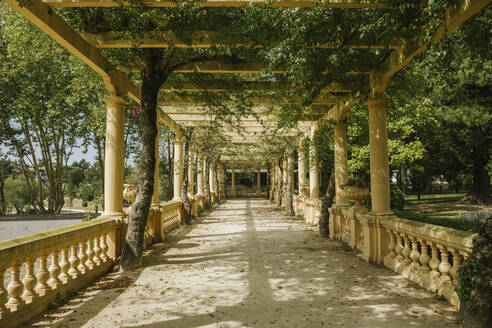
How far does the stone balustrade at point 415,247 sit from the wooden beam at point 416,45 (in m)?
2.75

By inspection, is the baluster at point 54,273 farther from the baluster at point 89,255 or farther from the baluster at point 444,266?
the baluster at point 444,266

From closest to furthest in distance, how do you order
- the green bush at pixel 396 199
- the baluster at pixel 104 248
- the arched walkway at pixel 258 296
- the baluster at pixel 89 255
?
the arched walkway at pixel 258 296 < the baluster at pixel 89 255 < the baluster at pixel 104 248 < the green bush at pixel 396 199

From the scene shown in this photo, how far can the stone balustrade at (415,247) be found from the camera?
4.21 meters

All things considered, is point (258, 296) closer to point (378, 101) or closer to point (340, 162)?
point (378, 101)

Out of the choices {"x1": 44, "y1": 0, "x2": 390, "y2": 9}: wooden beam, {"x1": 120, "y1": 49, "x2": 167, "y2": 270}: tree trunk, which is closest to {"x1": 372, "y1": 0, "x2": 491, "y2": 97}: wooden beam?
{"x1": 44, "y1": 0, "x2": 390, "y2": 9}: wooden beam

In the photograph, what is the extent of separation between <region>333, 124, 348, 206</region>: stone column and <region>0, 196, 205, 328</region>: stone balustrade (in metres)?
6.38

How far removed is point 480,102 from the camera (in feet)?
57.9

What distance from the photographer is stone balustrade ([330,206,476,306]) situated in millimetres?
4215

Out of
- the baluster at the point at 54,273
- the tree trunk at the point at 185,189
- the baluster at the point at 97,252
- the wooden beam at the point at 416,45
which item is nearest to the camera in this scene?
the wooden beam at the point at 416,45

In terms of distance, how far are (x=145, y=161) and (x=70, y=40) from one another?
2548 mm

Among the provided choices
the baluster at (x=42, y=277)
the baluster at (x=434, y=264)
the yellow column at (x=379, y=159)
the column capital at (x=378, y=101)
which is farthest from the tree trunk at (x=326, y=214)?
the baluster at (x=42, y=277)

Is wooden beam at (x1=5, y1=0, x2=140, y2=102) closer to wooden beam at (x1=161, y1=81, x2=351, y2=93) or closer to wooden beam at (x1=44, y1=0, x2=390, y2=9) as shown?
wooden beam at (x1=44, y1=0, x2=390, y2=9)

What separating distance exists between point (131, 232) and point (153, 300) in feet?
6.90

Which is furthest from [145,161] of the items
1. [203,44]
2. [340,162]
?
[340,162]
